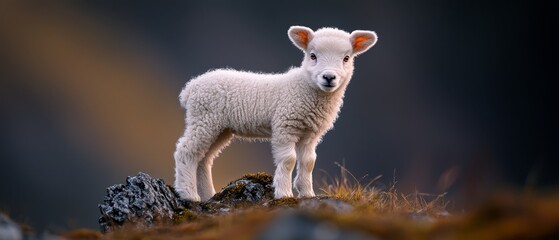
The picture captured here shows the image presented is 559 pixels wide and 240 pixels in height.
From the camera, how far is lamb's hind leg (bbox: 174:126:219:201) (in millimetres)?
14133

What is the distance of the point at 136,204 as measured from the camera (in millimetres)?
11570

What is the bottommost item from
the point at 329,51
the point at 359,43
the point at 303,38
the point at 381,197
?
the point at 381,197

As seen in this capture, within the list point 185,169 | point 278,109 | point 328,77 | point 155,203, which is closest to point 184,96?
point 185,169

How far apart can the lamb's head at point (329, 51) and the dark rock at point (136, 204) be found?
3.88 meters

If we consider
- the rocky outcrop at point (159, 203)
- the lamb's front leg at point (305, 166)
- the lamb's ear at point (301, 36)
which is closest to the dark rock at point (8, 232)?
the rocky outcrop at point (159, 203)

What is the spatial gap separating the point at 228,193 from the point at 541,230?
31.2ft

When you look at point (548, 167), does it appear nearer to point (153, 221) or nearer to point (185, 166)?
point (153, 221)

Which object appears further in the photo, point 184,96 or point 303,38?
point 184,96

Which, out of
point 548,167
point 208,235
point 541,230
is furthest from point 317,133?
point 541,230

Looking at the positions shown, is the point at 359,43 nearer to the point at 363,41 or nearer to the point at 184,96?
the point at 363,41

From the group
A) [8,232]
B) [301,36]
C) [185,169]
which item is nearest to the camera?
[8,232]

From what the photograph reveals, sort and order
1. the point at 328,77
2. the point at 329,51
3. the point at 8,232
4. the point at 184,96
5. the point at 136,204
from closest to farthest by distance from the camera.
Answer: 1. the point at 8,232
2. the point at 136,204
3. the point at 328,77
4. the point at 329,51
5. the point at 184,96

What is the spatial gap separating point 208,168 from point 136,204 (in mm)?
3663

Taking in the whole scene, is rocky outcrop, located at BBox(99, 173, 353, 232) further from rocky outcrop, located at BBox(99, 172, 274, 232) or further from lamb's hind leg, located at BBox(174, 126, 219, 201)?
lamb's hind leg, located at BBox(174, 126, 219, 201)
